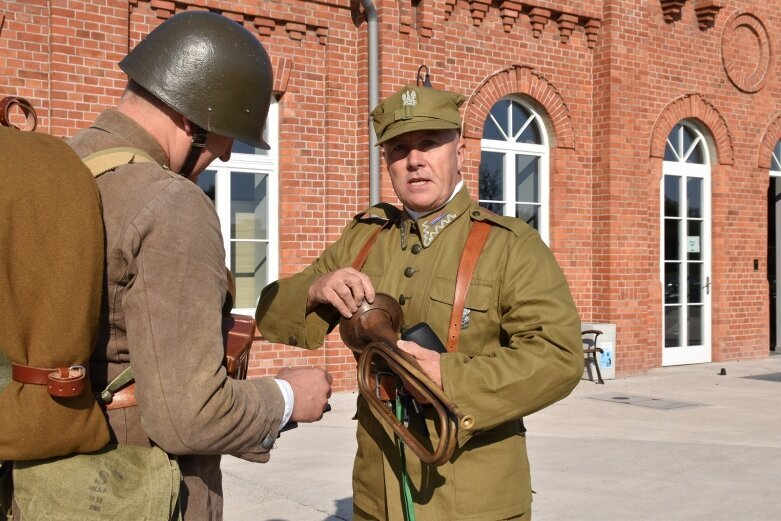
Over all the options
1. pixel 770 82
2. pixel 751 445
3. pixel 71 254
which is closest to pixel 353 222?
pixel 71 254

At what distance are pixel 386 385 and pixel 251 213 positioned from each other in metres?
7.11

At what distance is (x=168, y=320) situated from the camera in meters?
1.79

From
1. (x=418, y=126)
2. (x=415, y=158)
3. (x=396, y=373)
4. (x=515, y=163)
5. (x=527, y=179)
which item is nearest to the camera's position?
(x=396, y=373)

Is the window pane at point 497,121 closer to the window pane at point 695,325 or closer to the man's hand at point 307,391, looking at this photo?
the window pane at point 695,325

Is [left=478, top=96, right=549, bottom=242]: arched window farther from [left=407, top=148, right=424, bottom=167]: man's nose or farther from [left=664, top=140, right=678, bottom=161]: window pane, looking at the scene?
[left=407, top=148, right=424, bottom=167]: man's nose

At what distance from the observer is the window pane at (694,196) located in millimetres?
12750

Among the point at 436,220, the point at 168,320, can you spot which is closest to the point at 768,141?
the point at 436,220

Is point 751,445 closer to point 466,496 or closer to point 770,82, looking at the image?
point 466,496

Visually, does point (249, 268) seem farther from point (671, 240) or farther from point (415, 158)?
point (415, 158)

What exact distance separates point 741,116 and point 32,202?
42.1 ft

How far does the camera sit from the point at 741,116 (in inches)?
516

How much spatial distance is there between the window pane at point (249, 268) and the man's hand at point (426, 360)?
7135 mm

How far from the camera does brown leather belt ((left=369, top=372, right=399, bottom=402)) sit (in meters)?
2.49

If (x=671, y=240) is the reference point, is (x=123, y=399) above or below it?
below
